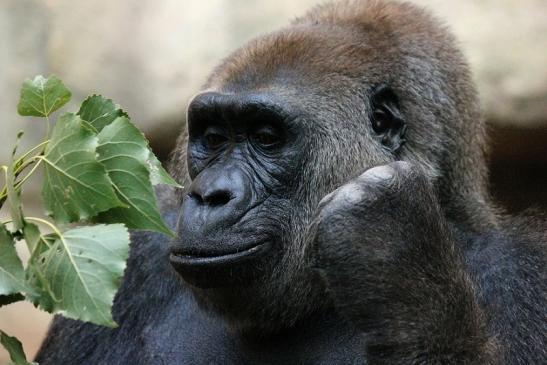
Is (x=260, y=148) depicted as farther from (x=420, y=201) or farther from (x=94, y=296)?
(x=94, y=296)

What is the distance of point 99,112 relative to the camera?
360 centimetres

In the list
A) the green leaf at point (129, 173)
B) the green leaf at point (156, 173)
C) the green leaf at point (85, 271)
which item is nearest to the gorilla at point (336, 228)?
the green leaf at point (156, 173)

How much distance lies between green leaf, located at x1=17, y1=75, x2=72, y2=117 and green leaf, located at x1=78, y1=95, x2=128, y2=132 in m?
0.08

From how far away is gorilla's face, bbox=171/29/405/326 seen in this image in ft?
12.9

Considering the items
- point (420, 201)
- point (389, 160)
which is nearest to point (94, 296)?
point (420, 201)

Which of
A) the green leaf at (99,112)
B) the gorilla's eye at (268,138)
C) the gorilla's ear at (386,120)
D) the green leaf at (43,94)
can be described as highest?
the green leaf at (43,94)

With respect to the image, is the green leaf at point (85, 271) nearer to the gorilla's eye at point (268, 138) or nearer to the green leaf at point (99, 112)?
the green leaf at point (99, 112)

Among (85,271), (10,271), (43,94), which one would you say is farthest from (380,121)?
(10,271)

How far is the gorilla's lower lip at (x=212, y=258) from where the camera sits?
3.85m

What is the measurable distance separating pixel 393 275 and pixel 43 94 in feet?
4.72

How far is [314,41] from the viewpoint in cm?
451

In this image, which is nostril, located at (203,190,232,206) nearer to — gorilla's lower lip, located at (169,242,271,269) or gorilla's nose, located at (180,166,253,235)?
gorilla's nose, located at (180,166,253,235)

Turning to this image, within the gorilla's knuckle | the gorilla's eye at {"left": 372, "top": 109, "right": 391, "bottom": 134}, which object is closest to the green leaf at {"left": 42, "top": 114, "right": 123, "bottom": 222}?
the gorilla's knuckle

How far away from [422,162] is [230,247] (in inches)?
39.8
